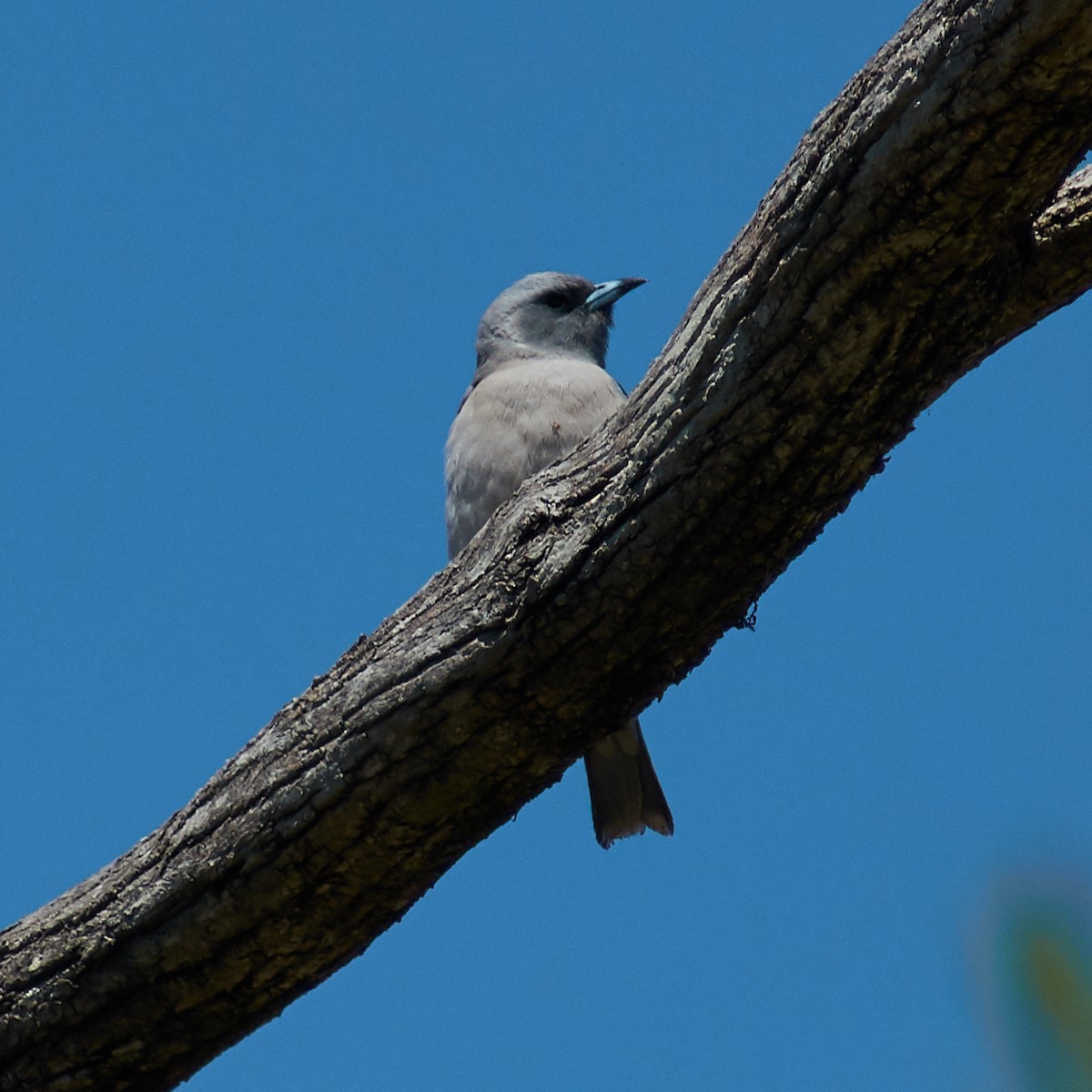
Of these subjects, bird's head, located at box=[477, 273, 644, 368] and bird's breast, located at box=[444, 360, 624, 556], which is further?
bird's head, located at box=[477, 273, 644, 368]

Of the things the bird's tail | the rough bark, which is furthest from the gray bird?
the rough bark

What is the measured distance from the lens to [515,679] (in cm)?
350

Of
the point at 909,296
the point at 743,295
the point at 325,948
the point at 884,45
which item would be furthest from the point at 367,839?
the point at 884,45

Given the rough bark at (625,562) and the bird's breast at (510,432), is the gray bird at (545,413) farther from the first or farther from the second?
the rough bark at (625,562)

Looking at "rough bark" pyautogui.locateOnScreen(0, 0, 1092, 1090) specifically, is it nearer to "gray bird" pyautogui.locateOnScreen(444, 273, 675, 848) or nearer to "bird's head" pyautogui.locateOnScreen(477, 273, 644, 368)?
"gray bird" pyautogui.locateOnScreen(444, 273, 675, 848)

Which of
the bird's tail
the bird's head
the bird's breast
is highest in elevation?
the bird's head

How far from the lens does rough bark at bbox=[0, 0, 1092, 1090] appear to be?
293 centimetres

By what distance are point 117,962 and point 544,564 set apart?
150 centimetres

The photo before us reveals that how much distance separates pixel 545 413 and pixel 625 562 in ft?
8.67

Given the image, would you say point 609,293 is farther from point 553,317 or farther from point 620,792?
point 620,792

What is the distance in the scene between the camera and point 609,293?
736cm

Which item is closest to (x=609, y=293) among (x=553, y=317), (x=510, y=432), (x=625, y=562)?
(x=553, y=317)

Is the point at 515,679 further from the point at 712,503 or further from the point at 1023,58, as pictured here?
the point at 1023,58

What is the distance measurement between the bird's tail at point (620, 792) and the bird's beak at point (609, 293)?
8.91 ft
